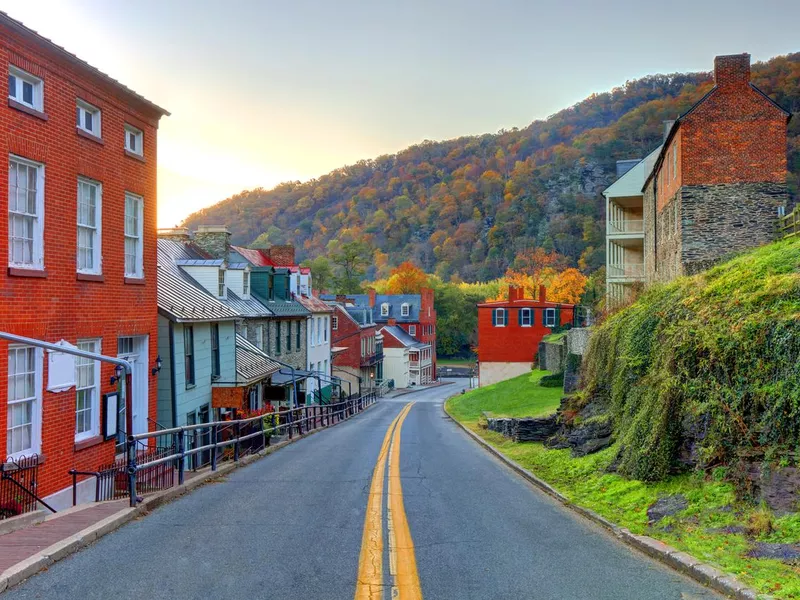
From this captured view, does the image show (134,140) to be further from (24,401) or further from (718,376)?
(718,376)

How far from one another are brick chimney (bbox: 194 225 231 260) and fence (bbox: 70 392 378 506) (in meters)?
10.4

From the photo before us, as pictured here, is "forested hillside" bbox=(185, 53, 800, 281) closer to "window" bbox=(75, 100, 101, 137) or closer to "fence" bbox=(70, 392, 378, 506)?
"fence" bbox=(70, 392, 378, 506)

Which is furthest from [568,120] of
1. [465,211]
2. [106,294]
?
[106,294]

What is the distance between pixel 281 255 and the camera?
160 feet

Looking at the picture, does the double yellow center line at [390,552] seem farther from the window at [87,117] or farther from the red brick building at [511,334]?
the red brick building at [511,334]

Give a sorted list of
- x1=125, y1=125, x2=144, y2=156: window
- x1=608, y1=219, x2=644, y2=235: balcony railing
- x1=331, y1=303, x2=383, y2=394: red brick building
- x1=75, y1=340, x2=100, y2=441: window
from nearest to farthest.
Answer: x1=75, y1=340, x2=100, y2=441: window, x1=125, y1=125, x2=144, y2=156: window, x1=608, y1=219, x2=644, y2=235: balcony railing, x1=331, y1=303, x2=383, y2=394: red brick building

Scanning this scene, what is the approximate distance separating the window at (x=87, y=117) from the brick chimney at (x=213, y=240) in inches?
778

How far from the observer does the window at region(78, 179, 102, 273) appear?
42.4 ft

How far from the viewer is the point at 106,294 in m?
13.7

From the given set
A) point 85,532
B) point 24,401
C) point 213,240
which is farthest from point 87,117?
point 213,240

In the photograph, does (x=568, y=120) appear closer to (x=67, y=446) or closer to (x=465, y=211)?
(x=465, y=211)

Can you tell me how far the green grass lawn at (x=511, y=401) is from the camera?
30172mm

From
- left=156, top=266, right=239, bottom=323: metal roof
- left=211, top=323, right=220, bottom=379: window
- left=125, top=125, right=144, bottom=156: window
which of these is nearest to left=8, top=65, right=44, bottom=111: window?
left=125, top=125, right=144, bottom=156: window

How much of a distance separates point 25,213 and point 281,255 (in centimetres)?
3782
